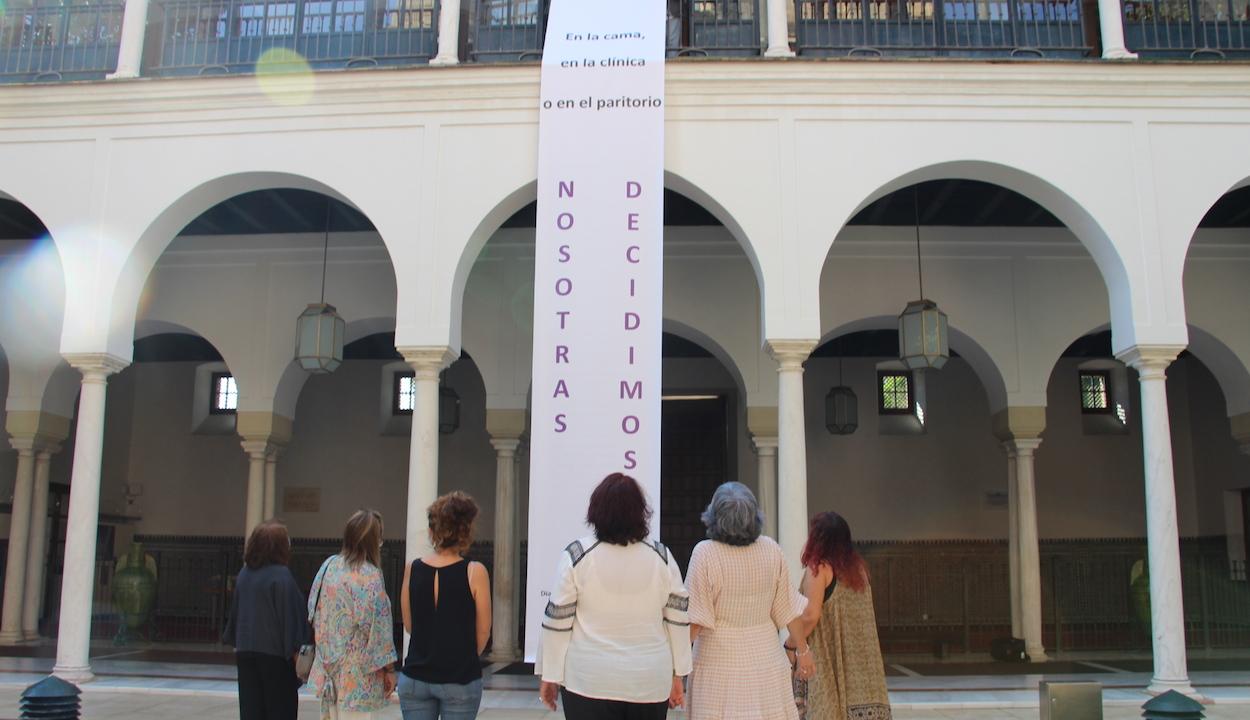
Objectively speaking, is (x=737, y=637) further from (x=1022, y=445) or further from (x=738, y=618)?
(x=1022, y=445)

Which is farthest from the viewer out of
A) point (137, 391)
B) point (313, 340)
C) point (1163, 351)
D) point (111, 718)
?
point (137, 391)

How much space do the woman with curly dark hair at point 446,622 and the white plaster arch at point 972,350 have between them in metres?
8.86

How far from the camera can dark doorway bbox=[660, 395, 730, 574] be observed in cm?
1614

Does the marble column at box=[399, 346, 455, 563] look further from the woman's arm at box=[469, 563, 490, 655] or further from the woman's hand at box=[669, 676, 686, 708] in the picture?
the woman's hand at box=[669, 676, 686, 708]

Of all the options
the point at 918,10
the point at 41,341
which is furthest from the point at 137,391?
the point at 918,10

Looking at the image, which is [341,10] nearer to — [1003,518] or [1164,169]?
[1164,169]

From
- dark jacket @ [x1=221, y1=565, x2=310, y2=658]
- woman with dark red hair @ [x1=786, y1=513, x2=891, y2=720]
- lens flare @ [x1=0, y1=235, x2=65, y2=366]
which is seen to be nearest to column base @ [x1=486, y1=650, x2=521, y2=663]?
lens flare @ [x1=0, y1=235, x2=65, y2=366]

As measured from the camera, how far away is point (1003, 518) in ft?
53.3

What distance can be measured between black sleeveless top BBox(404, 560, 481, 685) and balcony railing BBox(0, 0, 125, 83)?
8.53m

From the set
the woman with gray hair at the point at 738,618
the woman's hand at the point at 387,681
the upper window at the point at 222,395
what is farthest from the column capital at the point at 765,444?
the upper window at the point at 222,395

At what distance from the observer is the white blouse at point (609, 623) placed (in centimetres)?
397

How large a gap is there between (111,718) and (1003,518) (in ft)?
41.8

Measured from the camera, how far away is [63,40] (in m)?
10.8

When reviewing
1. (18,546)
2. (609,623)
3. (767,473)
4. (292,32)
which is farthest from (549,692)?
(18,546)
